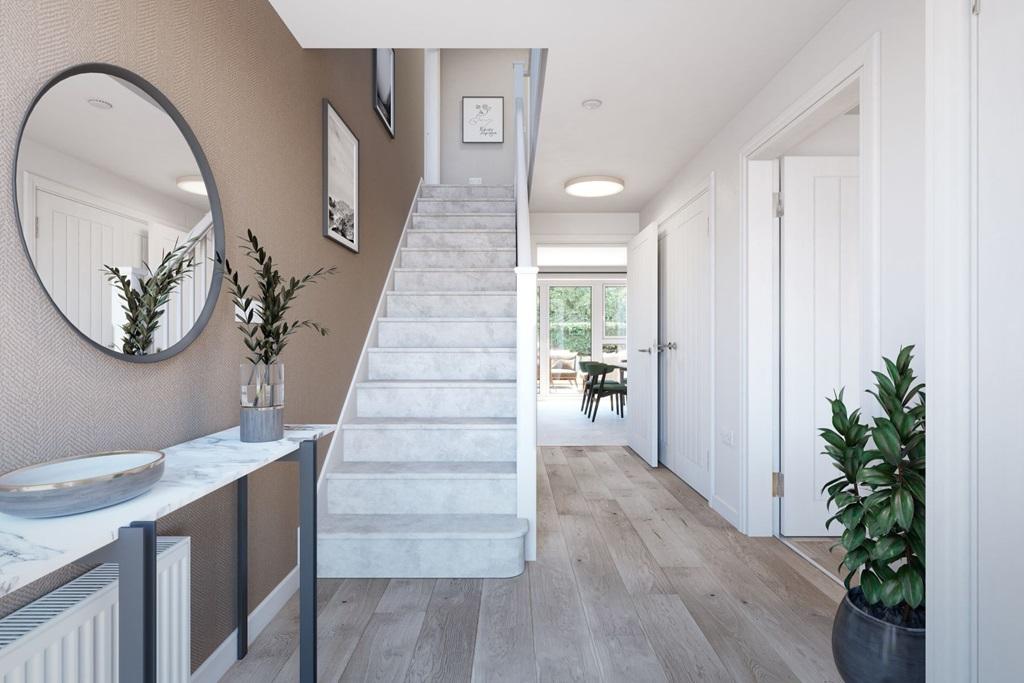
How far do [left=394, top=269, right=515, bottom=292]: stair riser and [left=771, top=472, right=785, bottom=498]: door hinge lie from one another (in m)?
1.85

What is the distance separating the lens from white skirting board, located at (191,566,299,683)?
151cm

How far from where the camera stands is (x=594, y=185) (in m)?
3.89

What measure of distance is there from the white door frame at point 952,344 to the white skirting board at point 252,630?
1865 mm

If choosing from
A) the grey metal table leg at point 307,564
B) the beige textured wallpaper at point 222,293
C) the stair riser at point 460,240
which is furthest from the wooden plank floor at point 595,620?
the stair riser at point 460,240

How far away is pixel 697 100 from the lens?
106 inches

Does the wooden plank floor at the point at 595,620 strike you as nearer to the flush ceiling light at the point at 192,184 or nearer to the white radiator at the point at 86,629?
the white radiator at the point at 86,629

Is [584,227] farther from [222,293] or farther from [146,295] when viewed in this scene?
[146,295]

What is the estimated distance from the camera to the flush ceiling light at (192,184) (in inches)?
55.4

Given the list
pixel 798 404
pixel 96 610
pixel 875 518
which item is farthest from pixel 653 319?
pixel 96 610

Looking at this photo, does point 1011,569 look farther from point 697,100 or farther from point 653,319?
point 653,319

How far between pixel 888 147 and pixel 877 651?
1486 mm

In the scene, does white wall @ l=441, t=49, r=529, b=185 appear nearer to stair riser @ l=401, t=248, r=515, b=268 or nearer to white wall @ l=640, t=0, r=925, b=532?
stair riser @ l=401, t=248, r=515, b=268

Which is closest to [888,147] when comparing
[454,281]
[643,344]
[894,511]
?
[894,511]

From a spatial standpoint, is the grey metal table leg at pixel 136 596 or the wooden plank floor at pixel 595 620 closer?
the grey metal table leg at pixel 136 596
